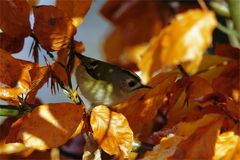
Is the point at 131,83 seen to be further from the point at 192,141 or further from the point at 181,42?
the point at 181,42

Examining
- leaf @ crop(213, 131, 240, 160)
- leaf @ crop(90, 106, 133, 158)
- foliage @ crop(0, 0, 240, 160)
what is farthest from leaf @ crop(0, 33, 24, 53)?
leaf @ crop(213, 131, 240, 160)

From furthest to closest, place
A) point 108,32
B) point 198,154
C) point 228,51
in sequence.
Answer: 1. point 108,32
2. point 228,51
3. point 198,154

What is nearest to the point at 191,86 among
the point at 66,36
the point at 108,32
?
the point at 66,36

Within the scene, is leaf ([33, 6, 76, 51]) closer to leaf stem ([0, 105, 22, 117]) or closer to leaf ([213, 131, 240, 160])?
leaf stem ([0, 105, 22, 117])

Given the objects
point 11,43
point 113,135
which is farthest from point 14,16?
point 113,135

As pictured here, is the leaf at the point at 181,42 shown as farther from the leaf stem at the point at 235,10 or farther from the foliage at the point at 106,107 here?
the leaf stem at the point at 235,10

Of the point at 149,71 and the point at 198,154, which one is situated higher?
the point at 149,71

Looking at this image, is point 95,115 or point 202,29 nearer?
point 202,29

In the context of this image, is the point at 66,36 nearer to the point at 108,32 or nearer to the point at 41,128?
the point at 41,128
